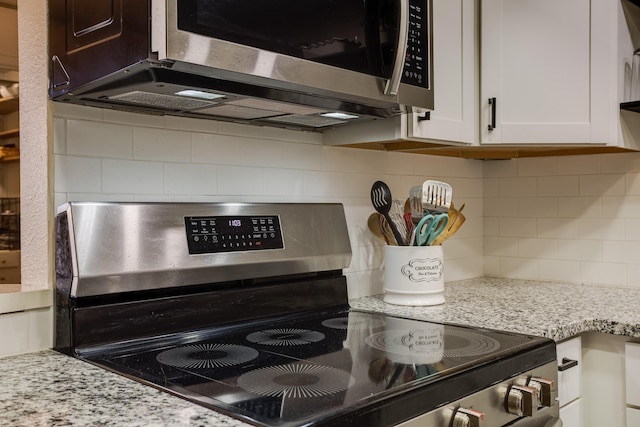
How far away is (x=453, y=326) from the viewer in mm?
1425

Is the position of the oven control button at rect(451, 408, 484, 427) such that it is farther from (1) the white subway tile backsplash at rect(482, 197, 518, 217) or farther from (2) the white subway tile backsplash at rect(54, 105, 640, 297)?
(1) the white subway tile backsplash at rect(482, 197, 518, 217)

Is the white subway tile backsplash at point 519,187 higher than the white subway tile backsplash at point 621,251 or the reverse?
higher

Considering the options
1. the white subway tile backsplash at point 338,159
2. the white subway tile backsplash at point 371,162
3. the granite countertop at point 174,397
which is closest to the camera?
the granite countertop at point 174,397

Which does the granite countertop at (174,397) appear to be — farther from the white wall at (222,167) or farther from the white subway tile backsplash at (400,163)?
the white subway tile backsplash at (400,163)

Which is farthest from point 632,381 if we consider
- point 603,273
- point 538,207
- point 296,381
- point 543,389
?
point 296,381

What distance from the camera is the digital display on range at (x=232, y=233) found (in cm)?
132

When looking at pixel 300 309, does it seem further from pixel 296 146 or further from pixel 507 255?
pixel 507 255

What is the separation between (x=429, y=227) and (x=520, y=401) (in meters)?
Answer: 0.64

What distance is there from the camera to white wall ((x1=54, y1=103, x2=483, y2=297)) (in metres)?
1.26

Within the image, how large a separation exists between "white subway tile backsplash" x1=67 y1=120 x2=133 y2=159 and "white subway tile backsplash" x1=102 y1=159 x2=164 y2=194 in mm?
20

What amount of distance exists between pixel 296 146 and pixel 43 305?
0.80 m

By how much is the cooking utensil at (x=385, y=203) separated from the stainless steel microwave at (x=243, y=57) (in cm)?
28

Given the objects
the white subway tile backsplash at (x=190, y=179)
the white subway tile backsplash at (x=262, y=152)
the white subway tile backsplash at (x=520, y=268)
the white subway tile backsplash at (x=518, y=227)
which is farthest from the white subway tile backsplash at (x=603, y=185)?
the white subway tile backsplash at (x=190, y=179)

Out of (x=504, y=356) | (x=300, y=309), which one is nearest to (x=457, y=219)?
(x=300, y=309)
